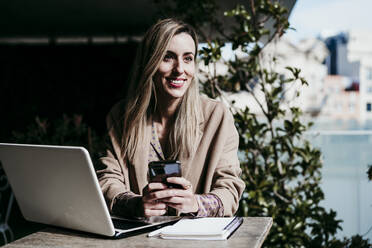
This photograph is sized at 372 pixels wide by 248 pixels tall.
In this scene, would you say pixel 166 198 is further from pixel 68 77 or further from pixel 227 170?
pixel 68 77

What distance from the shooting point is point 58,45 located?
8.61 metres

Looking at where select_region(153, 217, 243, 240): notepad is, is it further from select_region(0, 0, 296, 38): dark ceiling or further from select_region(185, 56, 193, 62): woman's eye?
select_region(0, 0, 296, 38): dark ceiling

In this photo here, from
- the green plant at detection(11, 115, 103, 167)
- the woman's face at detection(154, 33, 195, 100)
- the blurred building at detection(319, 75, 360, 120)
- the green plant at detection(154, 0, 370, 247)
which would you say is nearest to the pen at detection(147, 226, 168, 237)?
the woman's face at detection(154, 33, 195, 100)

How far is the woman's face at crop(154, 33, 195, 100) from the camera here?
1819mm

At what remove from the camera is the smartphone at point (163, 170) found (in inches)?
48.9

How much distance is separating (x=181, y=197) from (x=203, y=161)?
1.55ft

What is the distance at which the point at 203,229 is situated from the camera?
47.2 inches

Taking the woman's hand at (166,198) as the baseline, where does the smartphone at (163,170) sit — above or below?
above

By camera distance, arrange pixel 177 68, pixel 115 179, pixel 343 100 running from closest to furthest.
Result: pixel 115 179 → pixel 177 68 → pixel 343 100

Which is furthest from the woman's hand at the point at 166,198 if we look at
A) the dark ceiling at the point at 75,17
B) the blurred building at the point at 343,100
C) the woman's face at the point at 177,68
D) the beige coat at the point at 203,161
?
the blurred building at the point at 343,100

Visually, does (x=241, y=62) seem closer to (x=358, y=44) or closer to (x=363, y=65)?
(x=358, y=44)

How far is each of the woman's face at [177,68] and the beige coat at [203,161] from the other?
173 mm

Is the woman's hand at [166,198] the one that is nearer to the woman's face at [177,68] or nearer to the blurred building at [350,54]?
the woman's face at [177,68]

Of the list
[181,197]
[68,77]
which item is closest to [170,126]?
[181,197]
